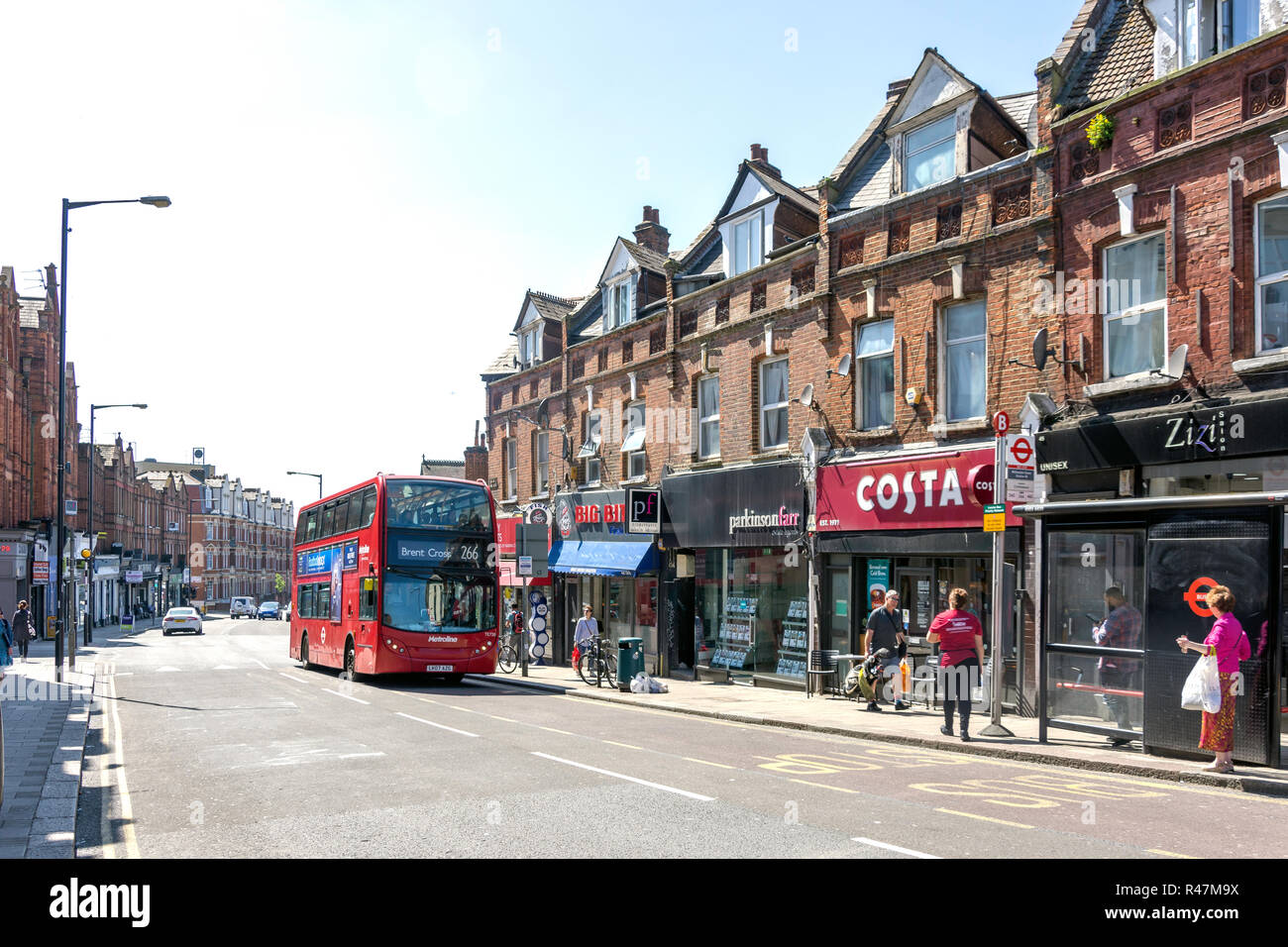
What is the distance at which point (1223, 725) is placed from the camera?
996 centimetres

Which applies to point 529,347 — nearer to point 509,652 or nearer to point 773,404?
point 509,652

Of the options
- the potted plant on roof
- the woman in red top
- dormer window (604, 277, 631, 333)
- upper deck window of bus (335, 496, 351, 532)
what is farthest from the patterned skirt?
dormer window (604, 277, 631, 333)

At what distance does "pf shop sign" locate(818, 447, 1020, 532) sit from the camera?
624 inches

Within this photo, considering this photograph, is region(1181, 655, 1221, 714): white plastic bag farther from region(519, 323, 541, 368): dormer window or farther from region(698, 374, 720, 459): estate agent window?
region(519, 323, 541, 368): dormer window

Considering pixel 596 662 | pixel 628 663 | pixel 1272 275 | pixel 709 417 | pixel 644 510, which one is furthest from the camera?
pixel 644 510

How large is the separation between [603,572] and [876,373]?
996cm

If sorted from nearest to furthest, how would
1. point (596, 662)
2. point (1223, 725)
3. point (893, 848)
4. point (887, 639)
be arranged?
point (893, 848) → point (1223, 725) → point (887, 639) → point (596, 662)

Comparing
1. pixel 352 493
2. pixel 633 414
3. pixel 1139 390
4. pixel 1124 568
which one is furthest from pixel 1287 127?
pixel 352 493

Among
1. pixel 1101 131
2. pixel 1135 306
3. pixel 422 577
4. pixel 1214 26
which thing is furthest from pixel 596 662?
pixel 1214 26

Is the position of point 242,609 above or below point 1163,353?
below

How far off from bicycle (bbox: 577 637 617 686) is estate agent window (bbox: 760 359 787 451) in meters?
5.65

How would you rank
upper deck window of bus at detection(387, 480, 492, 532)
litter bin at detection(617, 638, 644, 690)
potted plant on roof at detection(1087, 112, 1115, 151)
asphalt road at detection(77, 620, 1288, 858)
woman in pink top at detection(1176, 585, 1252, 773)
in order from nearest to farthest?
asphalt road at detection(77, 620, 1288, 858) < woman in pink top at detection(1176, 585, 1252, 773) < potted plant on roof at detection(1087, 112, 1115, 151) < litter bin at detection(617, 638, 644, 690) < upper deck window of bus at detection(387, 480, 492, 532)

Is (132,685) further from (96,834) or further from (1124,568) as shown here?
(1124,568)

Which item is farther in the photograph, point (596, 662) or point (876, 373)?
point (596, 662)
